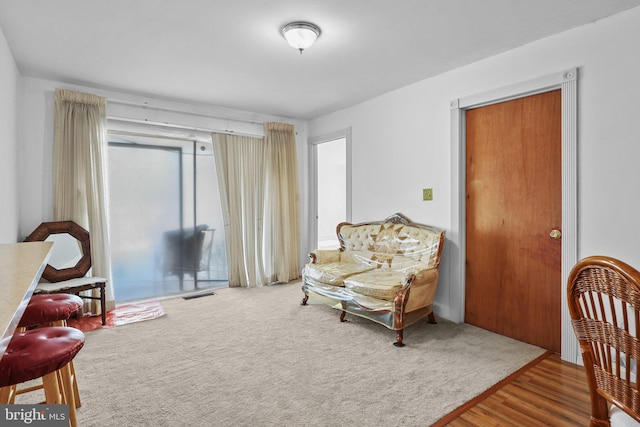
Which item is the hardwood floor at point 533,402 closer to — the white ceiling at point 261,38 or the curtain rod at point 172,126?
the white ceiling at point 261,38

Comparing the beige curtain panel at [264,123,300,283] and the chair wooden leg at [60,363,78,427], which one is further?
the beige curtain panel at [264,123,300,283]

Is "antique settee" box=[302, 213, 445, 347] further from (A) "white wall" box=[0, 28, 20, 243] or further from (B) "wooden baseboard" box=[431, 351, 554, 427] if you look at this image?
(A) "white wall" box=[0, 28, 20, 243]

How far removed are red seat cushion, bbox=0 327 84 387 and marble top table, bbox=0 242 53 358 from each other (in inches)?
8.5

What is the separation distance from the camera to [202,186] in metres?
4.81

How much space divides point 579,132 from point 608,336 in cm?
206

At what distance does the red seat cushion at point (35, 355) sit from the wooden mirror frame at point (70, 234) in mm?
2541

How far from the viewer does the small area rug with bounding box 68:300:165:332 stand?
3414 mm

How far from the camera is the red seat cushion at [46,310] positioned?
1.70 metres

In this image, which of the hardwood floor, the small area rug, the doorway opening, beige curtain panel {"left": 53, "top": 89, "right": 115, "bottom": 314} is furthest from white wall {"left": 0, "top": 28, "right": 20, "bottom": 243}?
the doorway opening

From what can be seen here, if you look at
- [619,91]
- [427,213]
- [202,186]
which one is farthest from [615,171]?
[202,186]

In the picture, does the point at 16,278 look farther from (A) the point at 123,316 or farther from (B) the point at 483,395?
(A) the point at 123,316

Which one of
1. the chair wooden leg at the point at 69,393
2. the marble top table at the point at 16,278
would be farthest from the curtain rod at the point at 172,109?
the chair wooden leg at the point at 69,393

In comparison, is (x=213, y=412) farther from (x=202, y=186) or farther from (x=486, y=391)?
(x=202, y=186)

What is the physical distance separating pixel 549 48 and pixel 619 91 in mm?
650
